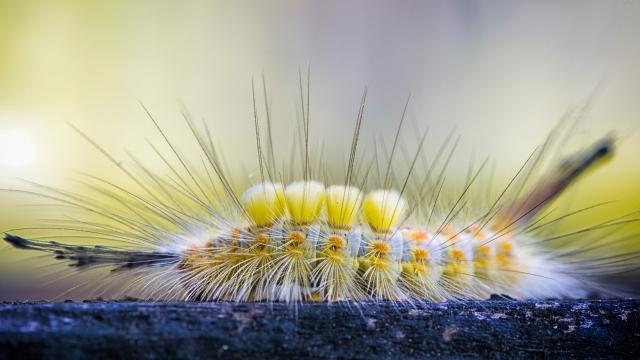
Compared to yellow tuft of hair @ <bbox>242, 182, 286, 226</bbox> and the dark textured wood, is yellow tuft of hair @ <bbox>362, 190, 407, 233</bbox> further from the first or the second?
the dark textured wood

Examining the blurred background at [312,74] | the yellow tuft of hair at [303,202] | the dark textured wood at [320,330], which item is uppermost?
the blurred background at [312,74]

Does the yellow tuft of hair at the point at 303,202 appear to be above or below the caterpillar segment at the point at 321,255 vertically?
above

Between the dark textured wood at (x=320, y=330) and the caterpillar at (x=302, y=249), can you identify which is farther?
the caterpillar at (x=302, y=249)

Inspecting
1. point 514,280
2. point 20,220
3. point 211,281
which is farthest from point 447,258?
point 20,220

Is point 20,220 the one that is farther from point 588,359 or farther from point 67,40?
point 588,359

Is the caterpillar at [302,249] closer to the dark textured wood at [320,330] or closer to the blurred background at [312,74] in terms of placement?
the dark textured wood at [320,330]

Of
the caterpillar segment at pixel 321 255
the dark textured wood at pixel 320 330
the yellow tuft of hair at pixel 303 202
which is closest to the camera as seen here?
the dark textured wood at pixel 320 330

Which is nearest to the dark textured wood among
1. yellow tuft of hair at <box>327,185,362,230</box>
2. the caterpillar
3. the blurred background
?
the caterpillar

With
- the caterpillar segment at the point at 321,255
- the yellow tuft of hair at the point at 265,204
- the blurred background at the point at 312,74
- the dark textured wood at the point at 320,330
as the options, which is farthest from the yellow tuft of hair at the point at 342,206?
the blurred background at the point at 312,74
